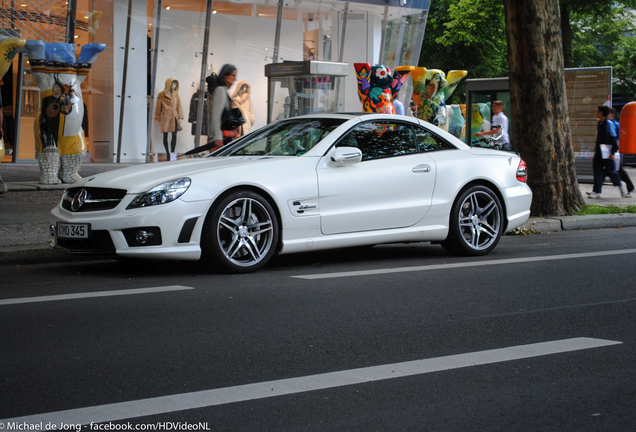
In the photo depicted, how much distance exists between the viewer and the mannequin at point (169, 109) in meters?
22.6

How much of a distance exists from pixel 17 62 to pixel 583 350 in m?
19.3

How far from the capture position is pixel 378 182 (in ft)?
26.5

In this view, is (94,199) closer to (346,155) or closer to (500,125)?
(346,155)

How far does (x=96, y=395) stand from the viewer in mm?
3877

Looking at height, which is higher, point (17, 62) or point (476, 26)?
point (476, 26)

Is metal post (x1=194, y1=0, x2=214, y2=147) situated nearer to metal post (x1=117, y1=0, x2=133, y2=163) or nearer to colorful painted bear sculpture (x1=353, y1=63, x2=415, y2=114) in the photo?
metal post (x1=117, y1=0, x2=133, y2=163)

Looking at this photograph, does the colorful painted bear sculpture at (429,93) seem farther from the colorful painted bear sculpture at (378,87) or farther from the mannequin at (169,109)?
the colorful painted bear sculpture at (378,87)

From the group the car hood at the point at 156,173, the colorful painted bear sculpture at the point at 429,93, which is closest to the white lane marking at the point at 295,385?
the car hood at the point at 156,173

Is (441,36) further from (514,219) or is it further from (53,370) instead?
(53,370)

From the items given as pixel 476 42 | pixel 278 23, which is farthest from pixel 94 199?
pixel 476 42

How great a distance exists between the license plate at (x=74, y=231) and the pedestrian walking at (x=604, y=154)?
1116 centimetres

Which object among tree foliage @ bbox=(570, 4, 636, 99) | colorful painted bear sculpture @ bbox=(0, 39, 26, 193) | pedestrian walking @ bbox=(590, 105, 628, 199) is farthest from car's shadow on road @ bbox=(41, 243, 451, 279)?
tree foliage @ bbox=(570, 4, 636, 99)

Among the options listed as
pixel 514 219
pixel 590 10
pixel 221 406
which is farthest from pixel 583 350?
pixel 590 10

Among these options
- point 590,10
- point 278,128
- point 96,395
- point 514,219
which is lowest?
point 96,395
